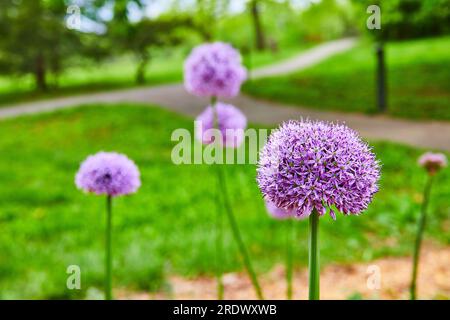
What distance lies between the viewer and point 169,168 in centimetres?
820

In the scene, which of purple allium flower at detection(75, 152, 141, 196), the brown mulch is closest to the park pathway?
the brown mulch

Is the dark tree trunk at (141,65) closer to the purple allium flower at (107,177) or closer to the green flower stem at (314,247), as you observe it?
the purple allium flower at (107,177)

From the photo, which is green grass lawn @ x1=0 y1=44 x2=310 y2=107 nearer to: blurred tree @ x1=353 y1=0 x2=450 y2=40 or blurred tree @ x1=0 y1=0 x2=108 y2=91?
blurred tree @ x1=0 y1=0 x2=108 y2=91

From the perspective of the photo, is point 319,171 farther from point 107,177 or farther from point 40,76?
point 40,76

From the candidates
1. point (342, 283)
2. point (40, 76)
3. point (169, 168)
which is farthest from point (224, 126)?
point (40, 76)

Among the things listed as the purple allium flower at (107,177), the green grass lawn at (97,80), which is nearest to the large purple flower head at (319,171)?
the purple allium flower at (107,177)

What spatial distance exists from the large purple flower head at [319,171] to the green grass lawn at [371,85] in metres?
9.81

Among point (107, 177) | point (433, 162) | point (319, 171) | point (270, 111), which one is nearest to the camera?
point (319, 171)

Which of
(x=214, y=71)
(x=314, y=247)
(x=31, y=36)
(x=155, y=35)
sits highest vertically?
(x=155, y=35)

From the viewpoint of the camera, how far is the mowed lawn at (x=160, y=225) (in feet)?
14.8

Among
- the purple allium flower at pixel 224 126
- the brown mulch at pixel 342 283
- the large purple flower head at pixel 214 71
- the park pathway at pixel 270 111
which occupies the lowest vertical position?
the brown mulch at pixel 342 283

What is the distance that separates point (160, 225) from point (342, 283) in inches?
88.0
